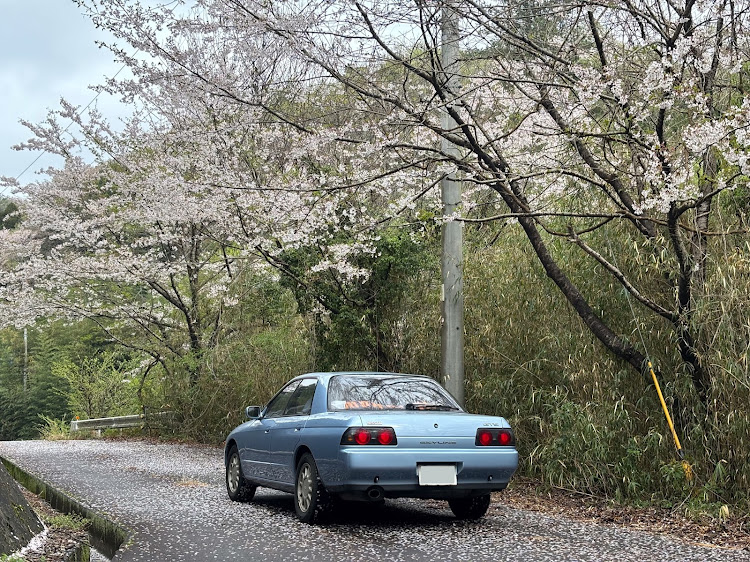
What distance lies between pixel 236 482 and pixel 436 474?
11.1 ft

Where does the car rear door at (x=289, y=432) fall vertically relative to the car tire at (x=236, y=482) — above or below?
above

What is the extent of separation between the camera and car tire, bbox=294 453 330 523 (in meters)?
7.96

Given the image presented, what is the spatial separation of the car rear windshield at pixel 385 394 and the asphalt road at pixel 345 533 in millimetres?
1127

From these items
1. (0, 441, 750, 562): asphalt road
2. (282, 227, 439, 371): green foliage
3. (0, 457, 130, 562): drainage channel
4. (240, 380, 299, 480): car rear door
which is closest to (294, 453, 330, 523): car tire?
(0, 441, 750, 562): asphalt road

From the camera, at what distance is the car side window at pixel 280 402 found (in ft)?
31.1

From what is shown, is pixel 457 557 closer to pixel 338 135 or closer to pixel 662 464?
pixel 662 464

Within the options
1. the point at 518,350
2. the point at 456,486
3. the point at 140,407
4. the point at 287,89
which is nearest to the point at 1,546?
the point at 456,486

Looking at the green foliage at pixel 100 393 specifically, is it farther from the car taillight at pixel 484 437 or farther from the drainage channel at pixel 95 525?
the car taillight at pixel 484 437

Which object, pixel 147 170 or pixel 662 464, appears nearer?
pixel 662 464

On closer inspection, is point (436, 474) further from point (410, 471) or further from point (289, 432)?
point (289, 432)

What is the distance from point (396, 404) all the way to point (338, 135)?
4.98m

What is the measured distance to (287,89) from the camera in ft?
55.2

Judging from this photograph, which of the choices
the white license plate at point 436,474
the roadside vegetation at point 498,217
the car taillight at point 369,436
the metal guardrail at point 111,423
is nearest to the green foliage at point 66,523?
the car taillight at point 369,436

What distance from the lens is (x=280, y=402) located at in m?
9.64
